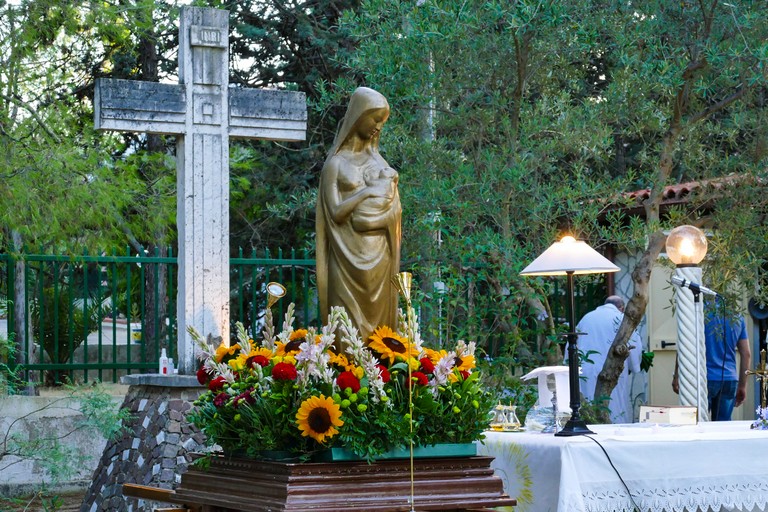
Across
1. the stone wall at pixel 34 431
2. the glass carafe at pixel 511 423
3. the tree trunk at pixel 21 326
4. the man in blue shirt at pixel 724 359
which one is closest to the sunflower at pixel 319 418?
the glass carafe at pixel 511 423

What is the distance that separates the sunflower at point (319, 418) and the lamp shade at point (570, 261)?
9.81 ft

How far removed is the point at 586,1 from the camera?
9.73 metres

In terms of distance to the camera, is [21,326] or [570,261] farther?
[21,326]

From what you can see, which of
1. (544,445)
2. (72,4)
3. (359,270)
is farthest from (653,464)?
(72,4)

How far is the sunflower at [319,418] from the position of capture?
396 cm

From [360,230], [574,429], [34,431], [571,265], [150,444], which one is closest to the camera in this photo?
[360,230]

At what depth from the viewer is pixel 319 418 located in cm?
397

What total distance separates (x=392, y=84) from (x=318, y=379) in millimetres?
6167

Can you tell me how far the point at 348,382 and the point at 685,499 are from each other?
8.85ft

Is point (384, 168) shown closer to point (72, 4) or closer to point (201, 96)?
point (201, 96)

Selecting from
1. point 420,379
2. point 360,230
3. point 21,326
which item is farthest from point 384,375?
point 21,326

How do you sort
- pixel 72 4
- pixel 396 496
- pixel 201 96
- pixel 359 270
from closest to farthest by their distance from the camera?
pixel 396 496 → pixel 359 270 → pixel 201 96 → pixel 72 4

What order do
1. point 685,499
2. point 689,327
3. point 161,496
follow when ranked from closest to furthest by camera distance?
1. point 161,496
2. point 685,499
3. point 689,327

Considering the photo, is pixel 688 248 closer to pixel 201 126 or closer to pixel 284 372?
pixel 201 126
